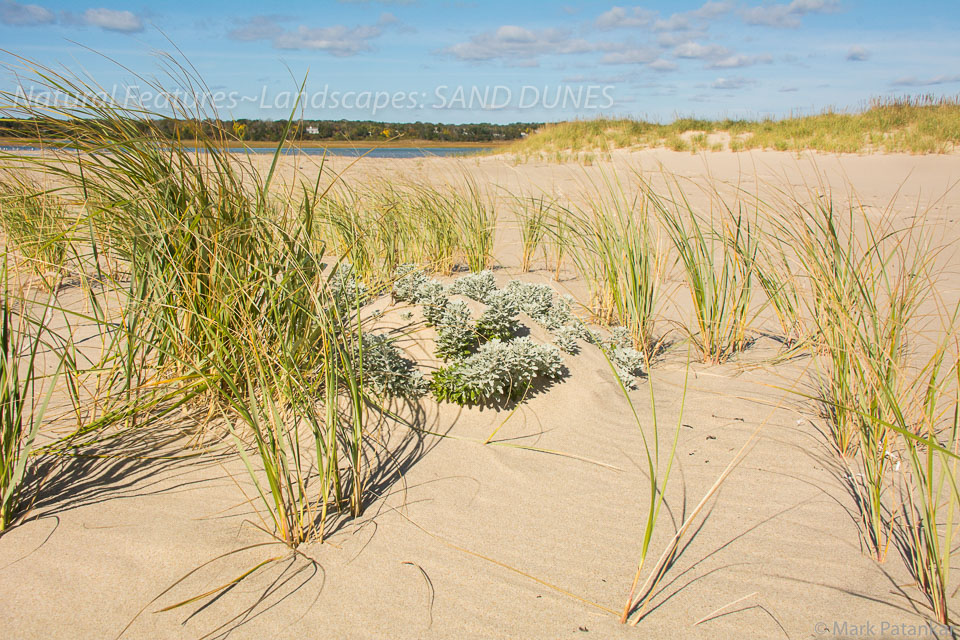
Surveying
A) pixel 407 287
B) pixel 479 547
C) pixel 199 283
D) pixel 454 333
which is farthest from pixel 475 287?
pixel 479 547

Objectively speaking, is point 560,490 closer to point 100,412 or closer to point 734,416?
point 734,416

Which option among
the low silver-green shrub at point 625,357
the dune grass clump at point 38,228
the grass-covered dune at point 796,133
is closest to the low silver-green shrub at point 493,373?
the low silver-green shrub at point 625,357

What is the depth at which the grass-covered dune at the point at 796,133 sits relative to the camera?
13539 millimetres

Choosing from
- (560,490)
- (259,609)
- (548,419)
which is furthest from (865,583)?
(259,609)

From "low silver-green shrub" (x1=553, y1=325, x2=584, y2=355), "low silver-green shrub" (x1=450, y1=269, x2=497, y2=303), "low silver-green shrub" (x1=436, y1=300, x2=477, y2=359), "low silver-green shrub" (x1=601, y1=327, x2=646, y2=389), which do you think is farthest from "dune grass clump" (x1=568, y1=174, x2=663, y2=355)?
"low silver-green shrub" (x1=436, y1=300, x2=477, y2=359)

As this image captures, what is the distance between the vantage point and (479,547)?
1769 mm

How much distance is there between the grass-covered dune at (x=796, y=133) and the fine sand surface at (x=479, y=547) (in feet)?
34.1

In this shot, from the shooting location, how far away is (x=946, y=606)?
149 cm

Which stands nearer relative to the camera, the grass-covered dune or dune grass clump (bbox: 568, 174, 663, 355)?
dune grass clump (bbox: 568, 174, 663, 355)

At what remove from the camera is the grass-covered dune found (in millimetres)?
13539

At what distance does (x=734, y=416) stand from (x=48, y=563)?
8.19 feet

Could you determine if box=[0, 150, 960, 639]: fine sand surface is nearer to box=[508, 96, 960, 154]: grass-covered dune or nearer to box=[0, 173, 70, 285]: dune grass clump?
box=[0, 173, 70, 285]: dune grass clump

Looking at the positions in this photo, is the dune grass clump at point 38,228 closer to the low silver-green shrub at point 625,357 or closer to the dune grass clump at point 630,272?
the low silver-green shrub at point 625,357

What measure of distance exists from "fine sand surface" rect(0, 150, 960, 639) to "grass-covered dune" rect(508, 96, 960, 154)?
10.4m
